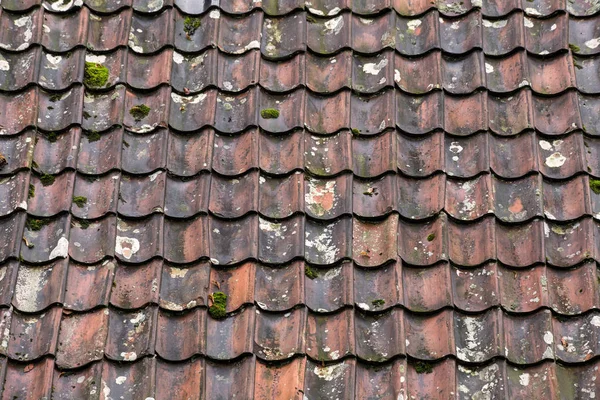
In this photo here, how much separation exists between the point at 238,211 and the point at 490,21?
1.77 m

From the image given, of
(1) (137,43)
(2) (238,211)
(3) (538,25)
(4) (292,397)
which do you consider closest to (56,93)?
(1) (137,43)

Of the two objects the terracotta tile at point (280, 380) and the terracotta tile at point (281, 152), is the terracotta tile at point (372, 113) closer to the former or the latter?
the terracotta tile at point (281, 152)

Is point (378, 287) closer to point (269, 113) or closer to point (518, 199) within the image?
point (518, 199)

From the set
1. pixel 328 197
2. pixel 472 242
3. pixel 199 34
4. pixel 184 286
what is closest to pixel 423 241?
pixel 472 242

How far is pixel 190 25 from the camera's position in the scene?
4961 mm

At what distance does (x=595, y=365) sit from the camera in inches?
139

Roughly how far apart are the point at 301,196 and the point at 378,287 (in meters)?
0.53

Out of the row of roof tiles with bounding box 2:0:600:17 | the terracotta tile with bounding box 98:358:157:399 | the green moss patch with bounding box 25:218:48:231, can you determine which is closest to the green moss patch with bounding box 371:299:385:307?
the terracotta tile with bounding box 98:358:157:399

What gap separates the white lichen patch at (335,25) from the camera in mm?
4934

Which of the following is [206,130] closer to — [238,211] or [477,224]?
[238,211]

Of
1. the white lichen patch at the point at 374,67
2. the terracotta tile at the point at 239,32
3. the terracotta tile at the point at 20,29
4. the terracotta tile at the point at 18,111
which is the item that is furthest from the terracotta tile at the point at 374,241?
the terracotta tile at the point at 20,29

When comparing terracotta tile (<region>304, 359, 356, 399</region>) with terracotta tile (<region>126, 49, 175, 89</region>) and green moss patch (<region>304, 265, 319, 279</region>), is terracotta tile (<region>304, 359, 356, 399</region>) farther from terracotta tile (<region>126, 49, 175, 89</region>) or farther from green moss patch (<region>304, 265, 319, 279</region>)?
terracotta tile (<region>126, 49, 175, 89</region>)

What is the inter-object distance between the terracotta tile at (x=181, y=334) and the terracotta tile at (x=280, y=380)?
23 cm

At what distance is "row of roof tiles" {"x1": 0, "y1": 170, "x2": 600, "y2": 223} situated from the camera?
13.4ft
